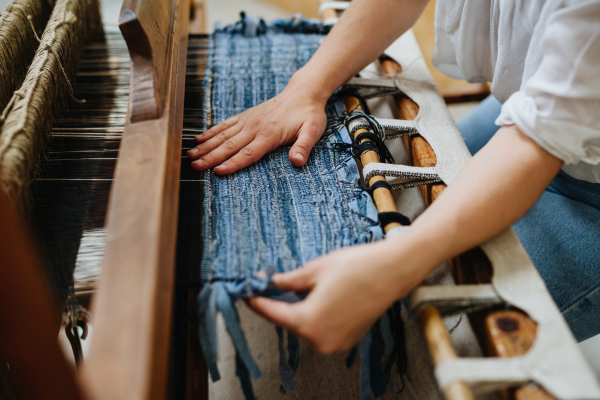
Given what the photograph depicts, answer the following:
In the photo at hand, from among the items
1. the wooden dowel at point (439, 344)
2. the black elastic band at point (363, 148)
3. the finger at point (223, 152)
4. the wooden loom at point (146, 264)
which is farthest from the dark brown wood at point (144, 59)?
the wooden dowel at point (439, 344)

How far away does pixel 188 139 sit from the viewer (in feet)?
2.59

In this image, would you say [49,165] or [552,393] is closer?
[552,393]

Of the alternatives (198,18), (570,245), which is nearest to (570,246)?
(570,245)

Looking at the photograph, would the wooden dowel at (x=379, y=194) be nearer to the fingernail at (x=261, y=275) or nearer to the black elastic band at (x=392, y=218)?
the black elastic band at (x=392, y=218)

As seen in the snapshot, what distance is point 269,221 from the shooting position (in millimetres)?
626

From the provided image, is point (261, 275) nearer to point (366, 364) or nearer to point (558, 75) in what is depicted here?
point (366, 364)

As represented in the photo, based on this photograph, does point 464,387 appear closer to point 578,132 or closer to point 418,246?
point 418,246

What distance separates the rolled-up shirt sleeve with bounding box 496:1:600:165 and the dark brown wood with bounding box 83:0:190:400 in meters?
0.49

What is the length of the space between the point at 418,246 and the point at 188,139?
50 cm

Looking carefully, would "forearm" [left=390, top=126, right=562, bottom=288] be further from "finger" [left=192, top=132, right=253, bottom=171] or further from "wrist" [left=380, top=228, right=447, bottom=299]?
"finger" [left=192, top=132, right=253, bottom=171]

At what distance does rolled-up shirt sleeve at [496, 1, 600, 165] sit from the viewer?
1.60ft

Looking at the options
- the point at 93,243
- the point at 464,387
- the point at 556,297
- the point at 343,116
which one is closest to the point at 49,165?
the point at 93,243

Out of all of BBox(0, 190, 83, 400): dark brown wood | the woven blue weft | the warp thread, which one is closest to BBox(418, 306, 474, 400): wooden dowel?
the woven blue weft

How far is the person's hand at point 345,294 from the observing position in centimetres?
46
